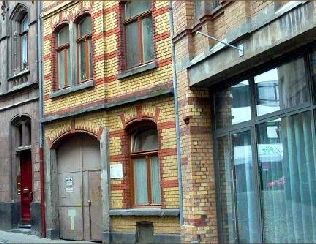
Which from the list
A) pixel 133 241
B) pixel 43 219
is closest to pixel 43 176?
pixel 43 219

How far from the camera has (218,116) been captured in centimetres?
1138

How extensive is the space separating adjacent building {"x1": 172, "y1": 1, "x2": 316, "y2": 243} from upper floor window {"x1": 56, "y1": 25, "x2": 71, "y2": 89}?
4.94 meters

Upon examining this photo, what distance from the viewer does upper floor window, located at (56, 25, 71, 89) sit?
52.2 ft

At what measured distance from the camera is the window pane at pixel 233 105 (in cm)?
1046

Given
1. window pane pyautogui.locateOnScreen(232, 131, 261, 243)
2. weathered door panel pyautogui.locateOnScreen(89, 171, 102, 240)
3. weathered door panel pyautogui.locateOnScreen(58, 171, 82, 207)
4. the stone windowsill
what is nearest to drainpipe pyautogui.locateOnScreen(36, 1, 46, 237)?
the stone windowsill

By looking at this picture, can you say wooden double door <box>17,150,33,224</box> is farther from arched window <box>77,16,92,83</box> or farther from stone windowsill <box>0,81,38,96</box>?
arched window <box>77,16,92,83</box>

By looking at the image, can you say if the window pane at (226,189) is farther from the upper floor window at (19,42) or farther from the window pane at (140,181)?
the upper floor window at (19,42)

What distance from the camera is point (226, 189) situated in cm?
1109

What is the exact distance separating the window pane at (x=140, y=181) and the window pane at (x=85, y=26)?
14.1 feet

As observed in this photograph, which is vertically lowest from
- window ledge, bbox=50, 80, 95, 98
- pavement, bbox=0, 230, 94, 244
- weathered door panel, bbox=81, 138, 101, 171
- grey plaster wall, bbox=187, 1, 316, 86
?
pavement, bbox=0, 230, 94, 244

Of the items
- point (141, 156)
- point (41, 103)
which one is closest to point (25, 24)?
point (41, 103)

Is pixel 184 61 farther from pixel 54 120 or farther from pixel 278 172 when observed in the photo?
pixel 54 120

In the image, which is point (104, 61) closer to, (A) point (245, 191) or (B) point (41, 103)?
(B) point (41, 103)

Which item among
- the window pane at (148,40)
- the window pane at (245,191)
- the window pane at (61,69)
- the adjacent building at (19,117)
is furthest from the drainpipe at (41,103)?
the window pane at (245,191)
